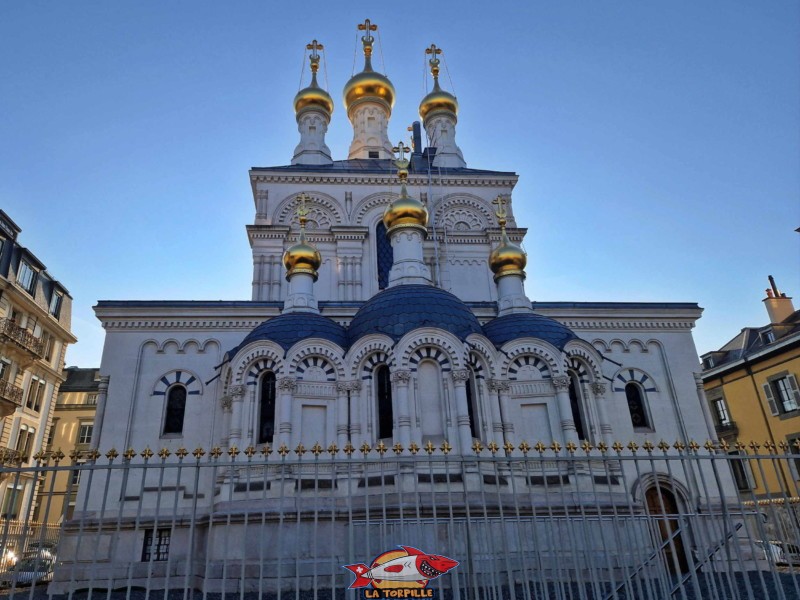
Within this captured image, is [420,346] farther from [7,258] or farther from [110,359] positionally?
[7,258]

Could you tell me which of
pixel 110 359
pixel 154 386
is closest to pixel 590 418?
pixel 154 386

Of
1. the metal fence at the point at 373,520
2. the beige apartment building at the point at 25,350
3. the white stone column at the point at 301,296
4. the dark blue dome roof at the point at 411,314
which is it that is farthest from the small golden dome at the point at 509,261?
the beige apartment building at the point at 25,350

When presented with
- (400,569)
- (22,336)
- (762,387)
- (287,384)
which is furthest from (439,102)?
(400,569)

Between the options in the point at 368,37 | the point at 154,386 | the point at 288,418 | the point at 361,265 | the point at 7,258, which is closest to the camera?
the point at 288,418

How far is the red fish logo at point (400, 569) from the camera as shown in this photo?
4.91 meters

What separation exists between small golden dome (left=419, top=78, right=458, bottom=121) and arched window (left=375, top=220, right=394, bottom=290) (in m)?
6.53

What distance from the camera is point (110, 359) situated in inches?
545

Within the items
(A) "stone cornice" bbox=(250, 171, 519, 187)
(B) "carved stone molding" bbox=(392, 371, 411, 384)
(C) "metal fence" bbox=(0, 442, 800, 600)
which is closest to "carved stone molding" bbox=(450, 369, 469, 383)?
(B) "carved stone molding" bbox=(392, 371, 411, 384)

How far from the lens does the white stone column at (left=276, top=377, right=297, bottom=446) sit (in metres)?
11.3

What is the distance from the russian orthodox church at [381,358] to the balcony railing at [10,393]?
8.77 metres

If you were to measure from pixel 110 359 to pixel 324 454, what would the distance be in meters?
6.22

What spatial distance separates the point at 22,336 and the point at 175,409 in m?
11.6

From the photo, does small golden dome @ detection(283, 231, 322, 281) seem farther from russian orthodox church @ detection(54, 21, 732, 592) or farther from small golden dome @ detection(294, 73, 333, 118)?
small golden dome @ detection(294, 73, 333, 118)

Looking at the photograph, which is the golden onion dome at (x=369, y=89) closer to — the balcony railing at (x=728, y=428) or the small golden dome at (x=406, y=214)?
the small golden dome at (x=406, y=214)
